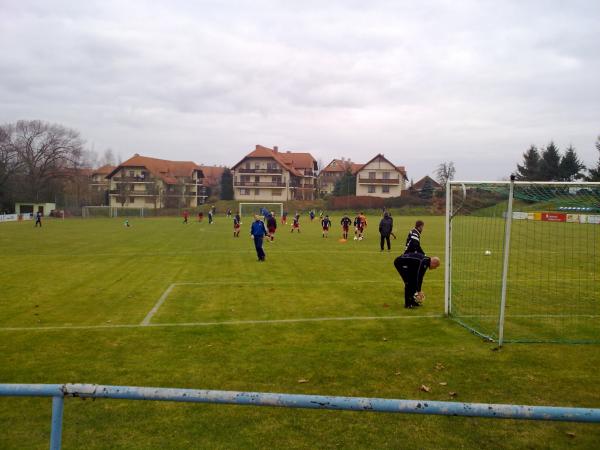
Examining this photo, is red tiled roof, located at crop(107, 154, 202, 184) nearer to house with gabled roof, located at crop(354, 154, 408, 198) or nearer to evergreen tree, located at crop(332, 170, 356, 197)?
evergreen tree, located at crop(332, 170, 356, 197)

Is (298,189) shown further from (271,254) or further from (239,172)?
(271,254)

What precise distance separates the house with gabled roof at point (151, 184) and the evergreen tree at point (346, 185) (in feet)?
91.2

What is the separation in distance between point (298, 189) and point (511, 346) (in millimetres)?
99260

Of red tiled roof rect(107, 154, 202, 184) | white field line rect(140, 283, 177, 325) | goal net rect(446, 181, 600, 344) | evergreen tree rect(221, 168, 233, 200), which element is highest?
red tiled roof rect(107, 154, 202, 184)

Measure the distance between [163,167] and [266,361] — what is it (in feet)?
344

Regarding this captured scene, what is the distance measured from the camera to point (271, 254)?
73.7ft

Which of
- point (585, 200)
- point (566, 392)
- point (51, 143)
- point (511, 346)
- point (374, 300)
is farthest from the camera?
point (51, 143)

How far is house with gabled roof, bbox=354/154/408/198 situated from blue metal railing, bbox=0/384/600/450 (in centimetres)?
9429

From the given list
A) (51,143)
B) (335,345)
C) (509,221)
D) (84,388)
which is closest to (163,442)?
(84,388)

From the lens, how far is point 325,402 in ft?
8.64

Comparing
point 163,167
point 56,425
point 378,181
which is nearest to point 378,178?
point 378,181

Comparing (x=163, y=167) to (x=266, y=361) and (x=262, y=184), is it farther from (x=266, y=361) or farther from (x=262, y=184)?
(x=266, y=361)

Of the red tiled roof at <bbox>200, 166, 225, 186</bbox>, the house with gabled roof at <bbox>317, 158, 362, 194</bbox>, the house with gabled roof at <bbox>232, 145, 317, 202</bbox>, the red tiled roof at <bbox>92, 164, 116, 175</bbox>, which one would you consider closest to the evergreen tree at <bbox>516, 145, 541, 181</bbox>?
the house with gabled roof at <bbox>232, 145, 317, 202</bbox>

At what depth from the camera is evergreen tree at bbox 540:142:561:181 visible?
68.6m
